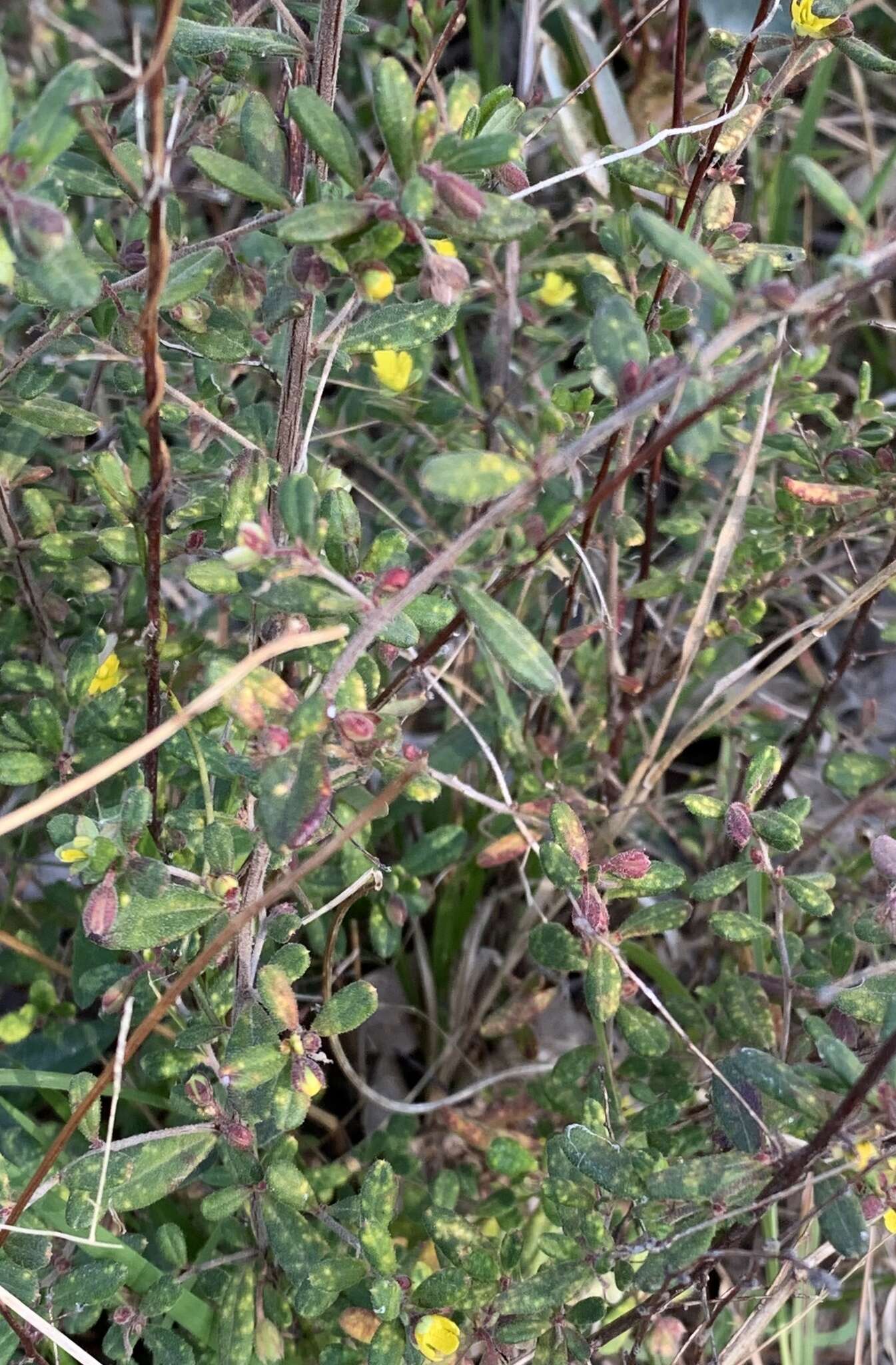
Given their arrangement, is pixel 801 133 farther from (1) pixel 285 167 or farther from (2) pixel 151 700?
(2) pixel 151 700

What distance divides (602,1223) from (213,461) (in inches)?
39.0

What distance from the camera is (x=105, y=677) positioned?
1457 millimetres

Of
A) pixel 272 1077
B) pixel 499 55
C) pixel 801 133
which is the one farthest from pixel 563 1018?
pixel 499 55

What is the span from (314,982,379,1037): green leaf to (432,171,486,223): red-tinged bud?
73 cm

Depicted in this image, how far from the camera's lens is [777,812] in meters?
1.39

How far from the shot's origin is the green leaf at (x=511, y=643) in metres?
1.01

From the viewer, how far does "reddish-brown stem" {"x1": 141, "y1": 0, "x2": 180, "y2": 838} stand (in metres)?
0.91

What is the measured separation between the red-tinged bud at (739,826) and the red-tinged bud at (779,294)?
1.96 ft

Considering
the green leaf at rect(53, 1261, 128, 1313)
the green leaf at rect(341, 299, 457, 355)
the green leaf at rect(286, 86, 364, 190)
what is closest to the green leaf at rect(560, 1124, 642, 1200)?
the green leaf at rect(53, 1261, 128, 1313)

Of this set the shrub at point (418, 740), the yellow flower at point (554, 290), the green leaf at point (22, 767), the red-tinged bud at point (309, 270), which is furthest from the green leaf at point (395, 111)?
the yellow flower at point (554, 290)

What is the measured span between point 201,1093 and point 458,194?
88cm

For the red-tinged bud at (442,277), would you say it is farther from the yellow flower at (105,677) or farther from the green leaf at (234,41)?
the yellow flower at (105,677)

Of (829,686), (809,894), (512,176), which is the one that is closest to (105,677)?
(512,176)

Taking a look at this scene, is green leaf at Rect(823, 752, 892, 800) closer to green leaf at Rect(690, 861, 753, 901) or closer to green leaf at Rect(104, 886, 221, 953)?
green leaf at Rect(690, 861, 753, 901)
